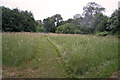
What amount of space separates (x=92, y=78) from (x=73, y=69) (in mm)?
706

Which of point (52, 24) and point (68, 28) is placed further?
point (52, 24)

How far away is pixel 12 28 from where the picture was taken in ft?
71.2

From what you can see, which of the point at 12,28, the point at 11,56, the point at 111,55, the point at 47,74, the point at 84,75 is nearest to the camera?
the point at 84,75

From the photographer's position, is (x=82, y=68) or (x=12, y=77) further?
(x=82, y=68)

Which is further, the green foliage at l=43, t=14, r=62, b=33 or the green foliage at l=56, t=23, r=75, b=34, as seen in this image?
the green foliage at l=43, t=14, r=62, b=33

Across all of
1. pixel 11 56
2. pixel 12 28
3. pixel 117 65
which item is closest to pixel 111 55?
pixel 117 65

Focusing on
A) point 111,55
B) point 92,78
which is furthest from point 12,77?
point 111,55

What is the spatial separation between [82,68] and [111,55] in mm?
1367

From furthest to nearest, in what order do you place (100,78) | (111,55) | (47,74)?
(111,55) → (47,74) → (100,78)

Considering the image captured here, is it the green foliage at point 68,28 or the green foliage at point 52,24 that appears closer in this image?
the green foliage at point 68,28

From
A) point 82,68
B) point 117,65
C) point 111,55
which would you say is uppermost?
point 111,55

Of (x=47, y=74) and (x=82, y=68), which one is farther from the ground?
(x=82, y=68)

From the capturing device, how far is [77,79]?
2357mm

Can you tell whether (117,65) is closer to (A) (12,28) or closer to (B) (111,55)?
(B) (111,55)
